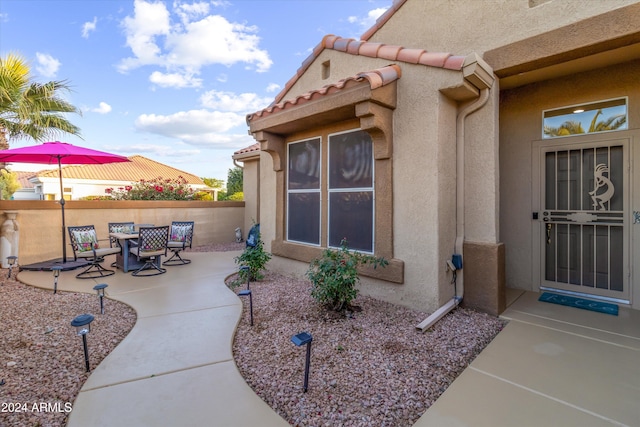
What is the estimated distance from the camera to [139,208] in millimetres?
9617

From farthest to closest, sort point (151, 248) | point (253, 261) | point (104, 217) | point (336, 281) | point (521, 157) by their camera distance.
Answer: point (104, 217) < point (151, 248) < point (253, 261) < point (521, 157) < point (336, 281)

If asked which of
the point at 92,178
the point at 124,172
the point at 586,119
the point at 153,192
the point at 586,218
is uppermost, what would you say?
the point at 124,172

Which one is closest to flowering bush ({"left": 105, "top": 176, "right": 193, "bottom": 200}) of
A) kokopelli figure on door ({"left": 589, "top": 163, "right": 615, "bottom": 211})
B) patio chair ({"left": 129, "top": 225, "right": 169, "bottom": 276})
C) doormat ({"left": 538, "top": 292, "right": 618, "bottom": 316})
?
patio chair ({"left": 129, "top": 225, "right": 169, "bottom": 276})

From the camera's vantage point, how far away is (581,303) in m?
4.62

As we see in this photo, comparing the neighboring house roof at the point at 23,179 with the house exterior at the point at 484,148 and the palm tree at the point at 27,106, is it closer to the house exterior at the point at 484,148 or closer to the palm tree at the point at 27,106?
the palm tree at the point at 27,106

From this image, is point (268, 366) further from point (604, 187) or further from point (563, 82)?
point (563, 82)

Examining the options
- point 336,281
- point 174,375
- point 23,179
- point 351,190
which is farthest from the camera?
point 23,179

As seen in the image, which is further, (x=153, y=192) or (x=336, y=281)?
(x=153, y=192)

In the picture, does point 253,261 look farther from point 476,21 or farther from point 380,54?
point 476,21

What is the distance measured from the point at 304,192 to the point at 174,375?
3997 mm

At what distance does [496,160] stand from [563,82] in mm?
2160

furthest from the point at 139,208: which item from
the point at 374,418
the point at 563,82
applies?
the point at 563,82

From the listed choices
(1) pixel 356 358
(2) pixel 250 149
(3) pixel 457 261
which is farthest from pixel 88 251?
(3) pixel 457 261

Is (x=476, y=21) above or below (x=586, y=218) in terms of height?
above
